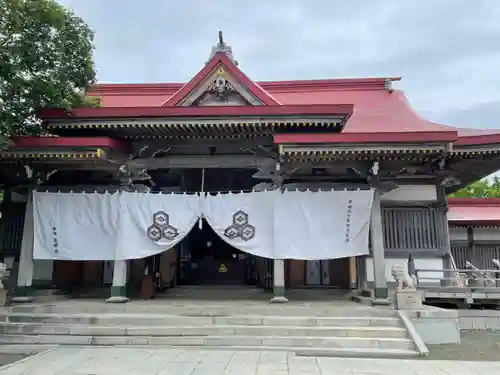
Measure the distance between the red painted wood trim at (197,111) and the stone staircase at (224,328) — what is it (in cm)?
433

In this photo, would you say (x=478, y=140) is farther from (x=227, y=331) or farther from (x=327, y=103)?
(x=227, y=331)

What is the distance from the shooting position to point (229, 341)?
788 cm

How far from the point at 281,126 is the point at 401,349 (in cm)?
540

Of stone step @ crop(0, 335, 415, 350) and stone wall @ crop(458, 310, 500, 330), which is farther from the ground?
stone wall @ crop(458, 310, 500, 330)

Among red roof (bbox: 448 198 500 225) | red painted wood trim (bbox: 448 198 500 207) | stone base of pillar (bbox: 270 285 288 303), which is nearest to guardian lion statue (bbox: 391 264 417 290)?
stone base of pillar (bbox: 270 285 288 303)

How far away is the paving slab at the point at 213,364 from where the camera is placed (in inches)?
245

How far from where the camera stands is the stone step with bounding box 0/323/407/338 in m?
8.03

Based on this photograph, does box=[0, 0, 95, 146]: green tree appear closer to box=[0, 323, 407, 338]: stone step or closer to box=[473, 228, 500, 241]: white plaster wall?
box=[0, 323, 407, 338]: stone step

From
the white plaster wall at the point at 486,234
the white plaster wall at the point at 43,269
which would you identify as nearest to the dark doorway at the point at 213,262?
the white plaster wall at the point at 43,269

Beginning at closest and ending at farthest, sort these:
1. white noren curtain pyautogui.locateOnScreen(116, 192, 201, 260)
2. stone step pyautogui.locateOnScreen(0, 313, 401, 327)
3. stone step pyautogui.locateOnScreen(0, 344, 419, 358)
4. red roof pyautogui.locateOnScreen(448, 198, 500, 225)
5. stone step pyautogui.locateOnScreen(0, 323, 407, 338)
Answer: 1. stone step pyautogui.locateOnScreen(0, 344, 419, 358)
2. stone step pyautogui.locateOnScreen(0, 323, 407, 338)
3. stone step pyautogui.locateOnScreen(0, 313, 401, 327)
4. white noren curtain pyautogui.locateOnScreen(116, 192, 201, 260)
5. red roof pyautogui.locateOnScreen(448, 198, 500, 225)

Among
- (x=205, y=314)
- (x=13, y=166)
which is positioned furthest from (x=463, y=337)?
(x=13, y=166)

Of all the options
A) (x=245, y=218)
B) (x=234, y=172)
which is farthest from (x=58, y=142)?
(x=234, y=172)

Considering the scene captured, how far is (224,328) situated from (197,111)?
481cm

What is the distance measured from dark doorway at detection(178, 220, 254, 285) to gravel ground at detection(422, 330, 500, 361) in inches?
277
